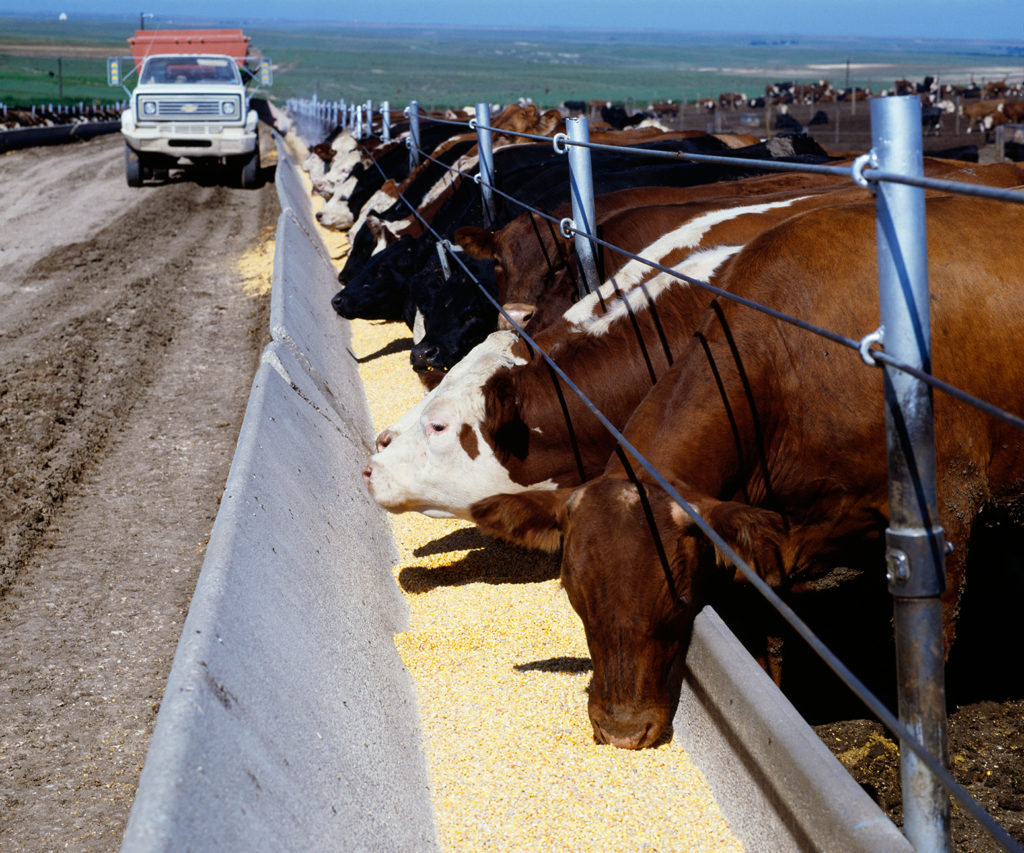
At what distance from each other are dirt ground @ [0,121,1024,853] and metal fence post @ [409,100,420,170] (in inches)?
92.8

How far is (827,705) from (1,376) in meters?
6.98

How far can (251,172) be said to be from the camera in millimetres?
21859

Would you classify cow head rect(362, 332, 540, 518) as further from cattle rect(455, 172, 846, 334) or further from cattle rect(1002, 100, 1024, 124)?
cattle rect(1002, 100, 1024, 124)

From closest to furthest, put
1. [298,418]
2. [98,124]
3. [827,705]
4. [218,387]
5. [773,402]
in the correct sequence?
1. [773,402]
2. [827,705]
3. [298,418]
4. [218,387]
5. [98,124]

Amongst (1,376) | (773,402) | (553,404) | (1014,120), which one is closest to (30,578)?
(553,404)

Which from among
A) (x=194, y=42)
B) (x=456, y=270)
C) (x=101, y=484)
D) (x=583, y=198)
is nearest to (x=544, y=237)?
(x=456, y=270)

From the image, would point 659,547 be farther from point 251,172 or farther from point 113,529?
point 251,172

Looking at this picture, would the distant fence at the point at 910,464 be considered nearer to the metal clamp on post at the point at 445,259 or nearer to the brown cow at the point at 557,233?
the brown cow at the point at 557,233

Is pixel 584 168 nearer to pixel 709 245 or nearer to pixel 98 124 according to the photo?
pixel 709 245

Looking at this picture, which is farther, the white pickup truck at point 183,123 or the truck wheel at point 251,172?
the truck wheel at point 251,172

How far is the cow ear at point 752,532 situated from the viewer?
10.0 ft

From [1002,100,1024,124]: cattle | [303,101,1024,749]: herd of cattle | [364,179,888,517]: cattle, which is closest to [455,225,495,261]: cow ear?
[303,101,1024,749]: herd of cattle

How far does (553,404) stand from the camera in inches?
186

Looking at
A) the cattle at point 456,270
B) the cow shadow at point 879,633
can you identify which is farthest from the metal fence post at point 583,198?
the cow shadow at point 879,633
